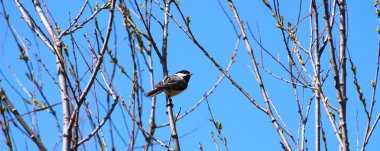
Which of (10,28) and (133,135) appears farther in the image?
(10,28)

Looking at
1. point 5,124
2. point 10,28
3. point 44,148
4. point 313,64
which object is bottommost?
point 44,148

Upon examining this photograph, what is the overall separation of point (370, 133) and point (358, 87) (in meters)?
0.35

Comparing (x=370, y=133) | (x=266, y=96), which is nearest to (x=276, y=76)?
(x=266, y=96)

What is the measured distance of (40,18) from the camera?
3.64m

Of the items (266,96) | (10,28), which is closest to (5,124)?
(10,28)

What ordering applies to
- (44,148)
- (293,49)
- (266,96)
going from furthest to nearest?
1. (293,49)
2. (266,96)
3. (44,148)

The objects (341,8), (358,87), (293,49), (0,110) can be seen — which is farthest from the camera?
(293,49)

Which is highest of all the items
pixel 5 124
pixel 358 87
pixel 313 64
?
pixel 313 64

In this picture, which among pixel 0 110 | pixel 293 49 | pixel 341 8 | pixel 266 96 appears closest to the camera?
pixel 0 110

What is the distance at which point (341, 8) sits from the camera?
117 inches

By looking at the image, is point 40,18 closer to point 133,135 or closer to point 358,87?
point 133,135

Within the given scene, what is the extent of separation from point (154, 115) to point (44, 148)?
46.6 inches

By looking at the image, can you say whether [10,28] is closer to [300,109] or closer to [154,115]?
[154,115]

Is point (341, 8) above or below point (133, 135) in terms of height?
above
